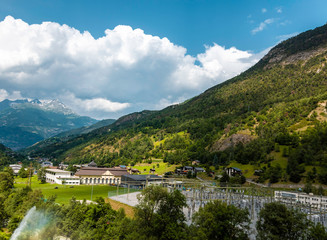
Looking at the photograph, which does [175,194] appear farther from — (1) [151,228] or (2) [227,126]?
(2) [227,126]

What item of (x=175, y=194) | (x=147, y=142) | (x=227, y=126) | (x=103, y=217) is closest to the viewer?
(x=175, y=194)

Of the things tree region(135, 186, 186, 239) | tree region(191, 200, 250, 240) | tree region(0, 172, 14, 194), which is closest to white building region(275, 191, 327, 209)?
tree region(191, 200, 250, 240)

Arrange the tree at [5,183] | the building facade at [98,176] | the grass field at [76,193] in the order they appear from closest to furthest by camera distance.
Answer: the grass field at [76,193] → the tree at [5,183] → the building facade at [98,176]

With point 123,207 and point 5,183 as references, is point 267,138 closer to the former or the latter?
point 123,207

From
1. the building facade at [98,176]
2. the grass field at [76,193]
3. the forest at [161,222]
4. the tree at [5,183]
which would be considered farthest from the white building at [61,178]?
the forest at [161,222]

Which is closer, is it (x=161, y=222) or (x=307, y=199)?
(x=161, y=222)

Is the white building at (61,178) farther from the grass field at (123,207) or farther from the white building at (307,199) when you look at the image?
the white building at (307,199)

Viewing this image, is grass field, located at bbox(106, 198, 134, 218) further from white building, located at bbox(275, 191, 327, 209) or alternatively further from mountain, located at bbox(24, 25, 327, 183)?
mountain, located at bbox(24, 25, 327, 183)

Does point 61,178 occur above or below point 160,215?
below

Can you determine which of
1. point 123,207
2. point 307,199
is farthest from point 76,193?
point 307,199

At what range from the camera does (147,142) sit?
652 ft

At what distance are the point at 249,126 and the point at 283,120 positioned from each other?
2097 centimetres

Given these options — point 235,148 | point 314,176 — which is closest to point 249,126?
point 235,148

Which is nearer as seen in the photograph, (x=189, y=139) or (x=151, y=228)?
(x=151, y=228)
